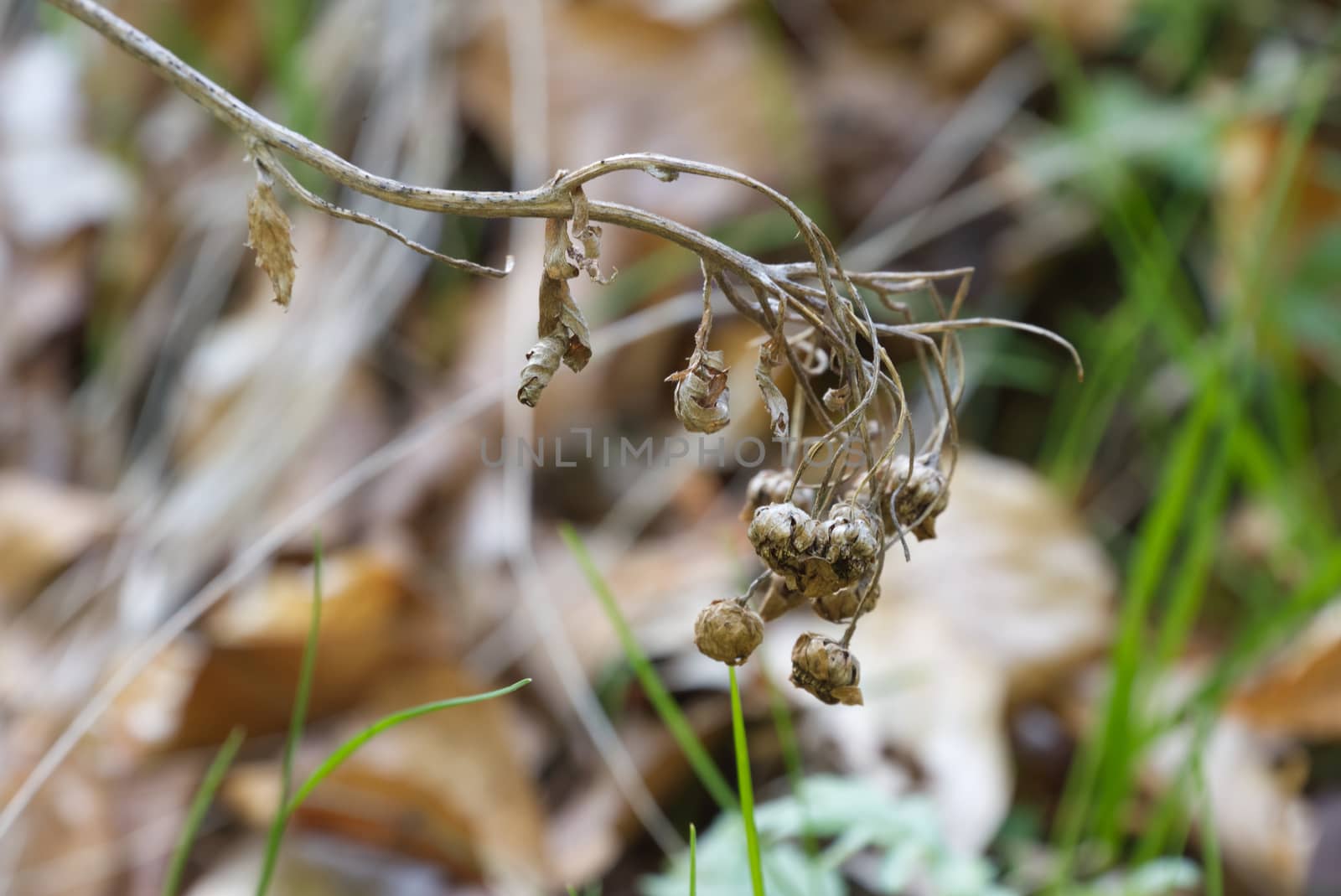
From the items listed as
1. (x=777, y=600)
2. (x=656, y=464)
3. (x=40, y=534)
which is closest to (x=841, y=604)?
(x=777, y=600)

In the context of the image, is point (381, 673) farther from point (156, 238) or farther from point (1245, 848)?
point (156, 238)

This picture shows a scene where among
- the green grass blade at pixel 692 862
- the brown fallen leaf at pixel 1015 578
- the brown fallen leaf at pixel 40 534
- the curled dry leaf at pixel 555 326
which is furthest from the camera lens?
the brown fallen leaf at pixel 40 534

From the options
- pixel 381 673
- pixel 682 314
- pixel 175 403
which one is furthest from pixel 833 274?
pixel 175 403

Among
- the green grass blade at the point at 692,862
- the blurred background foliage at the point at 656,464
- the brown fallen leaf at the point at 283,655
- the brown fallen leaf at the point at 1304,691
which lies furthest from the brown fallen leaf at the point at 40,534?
the brown fallen leaf at the point at 1304,691

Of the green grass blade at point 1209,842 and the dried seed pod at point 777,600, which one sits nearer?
the dried seed pod at point 777,600

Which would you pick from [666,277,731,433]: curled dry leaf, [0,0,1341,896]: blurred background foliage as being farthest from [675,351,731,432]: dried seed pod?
[0,0,1341,896]: blurred background foliage

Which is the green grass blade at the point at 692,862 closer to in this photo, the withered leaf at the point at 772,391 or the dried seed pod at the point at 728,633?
the dried seed pod at the point at 728,633

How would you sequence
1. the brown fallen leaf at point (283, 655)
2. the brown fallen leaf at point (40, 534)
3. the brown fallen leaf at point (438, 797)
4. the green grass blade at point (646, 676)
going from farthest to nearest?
the brown fallen leaf at point (40, 534), the brown fallen leaf at point (283, 655), the brown fallen leaf at point (438, 797), the green grass blade at point (646, 676)
